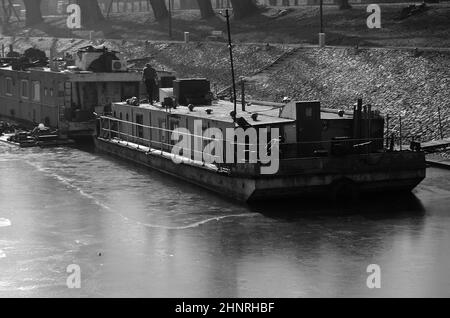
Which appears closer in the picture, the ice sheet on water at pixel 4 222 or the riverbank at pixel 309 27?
the ice sheet on water at pixel 4 222

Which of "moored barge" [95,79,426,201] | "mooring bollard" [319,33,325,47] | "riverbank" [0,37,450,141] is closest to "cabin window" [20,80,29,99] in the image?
"riverbank" [0,37,450,141]

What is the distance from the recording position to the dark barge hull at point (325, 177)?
29.7 meters

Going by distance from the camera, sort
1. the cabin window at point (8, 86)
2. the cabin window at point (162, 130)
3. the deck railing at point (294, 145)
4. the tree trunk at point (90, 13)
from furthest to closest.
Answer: the tree trunk at point (90, 13) < the cabin window at point (8, 86) < the cabin window at point (162, 130) < the deck railing at point (294, 145)

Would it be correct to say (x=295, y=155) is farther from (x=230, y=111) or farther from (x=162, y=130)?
(x=162, y=130)

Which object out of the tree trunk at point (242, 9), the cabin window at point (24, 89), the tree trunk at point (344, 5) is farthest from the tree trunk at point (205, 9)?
the cabin window at point (24, 89)

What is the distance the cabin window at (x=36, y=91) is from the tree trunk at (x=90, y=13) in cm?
5409

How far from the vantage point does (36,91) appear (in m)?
51.2

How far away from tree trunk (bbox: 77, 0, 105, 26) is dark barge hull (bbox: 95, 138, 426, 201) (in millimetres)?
74689

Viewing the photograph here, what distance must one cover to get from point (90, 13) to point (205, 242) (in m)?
83.1

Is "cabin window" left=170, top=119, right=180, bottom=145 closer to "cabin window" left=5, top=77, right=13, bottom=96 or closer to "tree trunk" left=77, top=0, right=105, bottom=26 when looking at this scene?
"cabin window" left=5, top=77, right=13, bottom=96

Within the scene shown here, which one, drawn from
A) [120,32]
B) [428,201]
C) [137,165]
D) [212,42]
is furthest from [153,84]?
[120,32]

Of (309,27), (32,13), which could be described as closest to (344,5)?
(309,27)

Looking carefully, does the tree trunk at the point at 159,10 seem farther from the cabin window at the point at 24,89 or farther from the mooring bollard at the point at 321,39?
the cabin window at the point at 24,89

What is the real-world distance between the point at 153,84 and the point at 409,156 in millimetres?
14329
